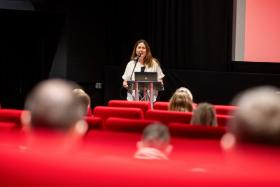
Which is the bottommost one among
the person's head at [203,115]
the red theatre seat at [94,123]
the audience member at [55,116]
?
the red theatre seat at [94,123]

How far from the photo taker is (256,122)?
1.82 metres

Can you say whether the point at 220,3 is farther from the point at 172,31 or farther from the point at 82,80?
the point at 82,80

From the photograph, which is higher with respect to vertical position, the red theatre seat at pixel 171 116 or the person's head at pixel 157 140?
the person's head at pixel 157 140

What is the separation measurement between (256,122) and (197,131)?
1.73 metres

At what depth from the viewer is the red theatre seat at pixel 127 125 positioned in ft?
12.3

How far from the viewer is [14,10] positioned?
9891 millimetres

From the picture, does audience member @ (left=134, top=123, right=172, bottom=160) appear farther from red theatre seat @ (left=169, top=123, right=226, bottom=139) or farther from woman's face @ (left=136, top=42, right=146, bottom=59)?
woman's face @ (left=136, top=42, right=146, bottom=59)

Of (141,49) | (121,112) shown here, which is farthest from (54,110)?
(141,49)

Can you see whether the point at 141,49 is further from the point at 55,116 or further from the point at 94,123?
the point at 55,116

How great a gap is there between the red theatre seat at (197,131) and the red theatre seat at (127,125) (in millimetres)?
239

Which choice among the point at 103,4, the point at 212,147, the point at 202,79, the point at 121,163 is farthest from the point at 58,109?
the point at 103,4

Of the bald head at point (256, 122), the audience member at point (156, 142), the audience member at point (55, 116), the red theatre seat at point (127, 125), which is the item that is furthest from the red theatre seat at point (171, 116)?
the bald head at point (256, 122)

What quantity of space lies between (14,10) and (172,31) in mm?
2671

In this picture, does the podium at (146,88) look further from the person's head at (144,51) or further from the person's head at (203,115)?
the person's head at (203,115)
